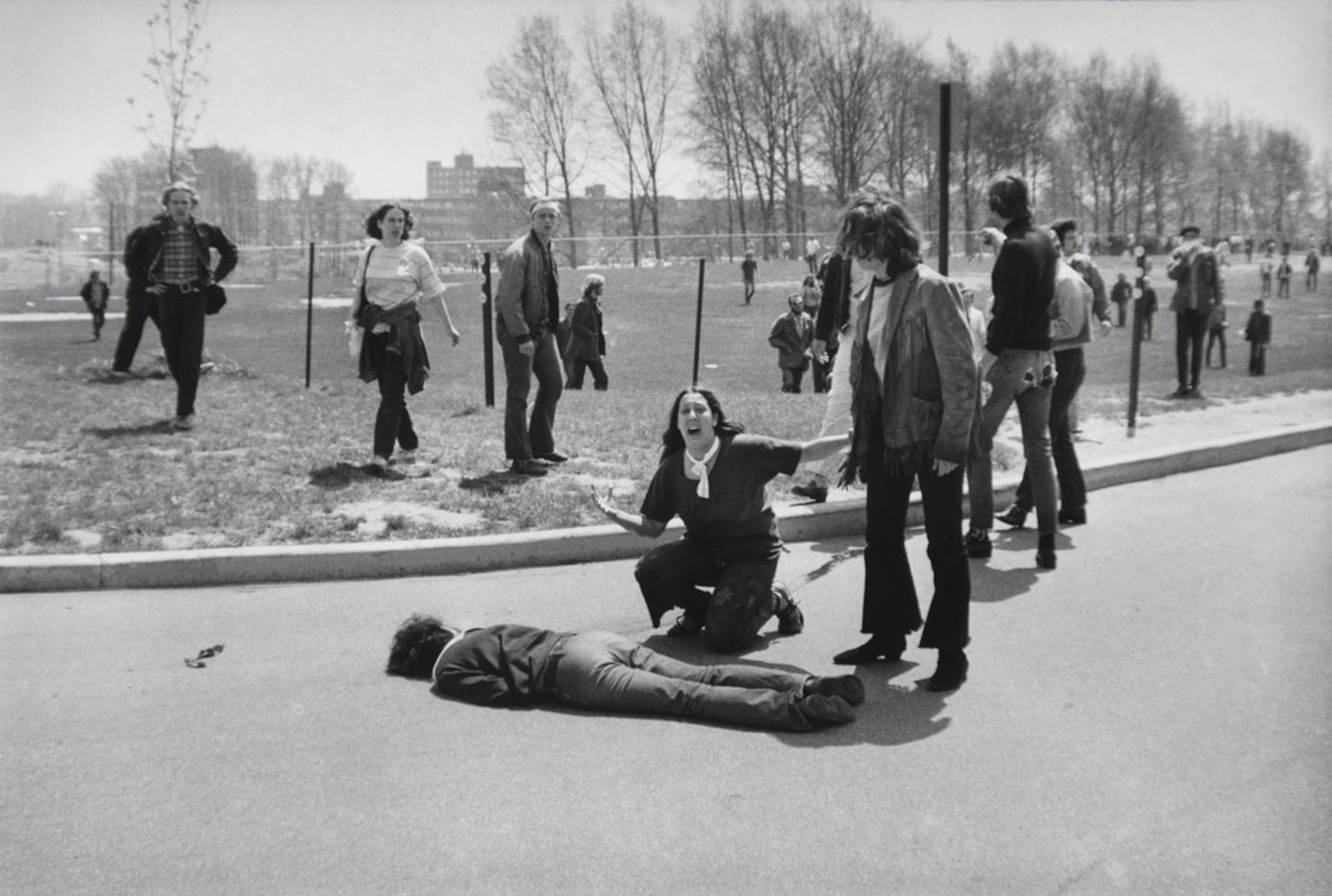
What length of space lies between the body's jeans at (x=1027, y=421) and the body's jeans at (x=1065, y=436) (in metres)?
0.44

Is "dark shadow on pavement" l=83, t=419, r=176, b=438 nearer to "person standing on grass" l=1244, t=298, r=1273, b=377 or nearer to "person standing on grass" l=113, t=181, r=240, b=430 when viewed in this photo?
"person standing on grass" l=113, t=181, r=240, b=430

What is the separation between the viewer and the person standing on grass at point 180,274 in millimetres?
9852

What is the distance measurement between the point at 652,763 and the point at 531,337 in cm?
521

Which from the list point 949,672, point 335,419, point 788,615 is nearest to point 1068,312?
point 788,615

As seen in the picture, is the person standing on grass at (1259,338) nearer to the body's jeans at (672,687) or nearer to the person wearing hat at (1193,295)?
the person wearing hat at (1193,295)

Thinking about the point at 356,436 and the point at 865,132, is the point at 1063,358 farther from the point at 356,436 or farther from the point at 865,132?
the point at 865,132

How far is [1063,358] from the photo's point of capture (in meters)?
7.62

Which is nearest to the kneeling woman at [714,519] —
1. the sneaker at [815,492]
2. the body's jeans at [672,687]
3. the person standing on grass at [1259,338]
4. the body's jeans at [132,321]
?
the body's jeans at [672,687]

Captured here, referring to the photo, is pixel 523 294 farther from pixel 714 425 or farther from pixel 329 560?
pixel 714 425

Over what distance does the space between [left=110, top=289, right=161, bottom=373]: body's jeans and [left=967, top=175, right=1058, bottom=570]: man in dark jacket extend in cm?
782

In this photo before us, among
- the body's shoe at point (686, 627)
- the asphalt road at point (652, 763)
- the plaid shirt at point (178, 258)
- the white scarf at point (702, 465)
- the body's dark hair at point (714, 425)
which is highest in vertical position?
the plaid shirt at point (178, 258)

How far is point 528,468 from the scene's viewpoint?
8.56m

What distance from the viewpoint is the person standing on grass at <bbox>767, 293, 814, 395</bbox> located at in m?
16.0

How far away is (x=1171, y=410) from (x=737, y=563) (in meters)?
9.23
